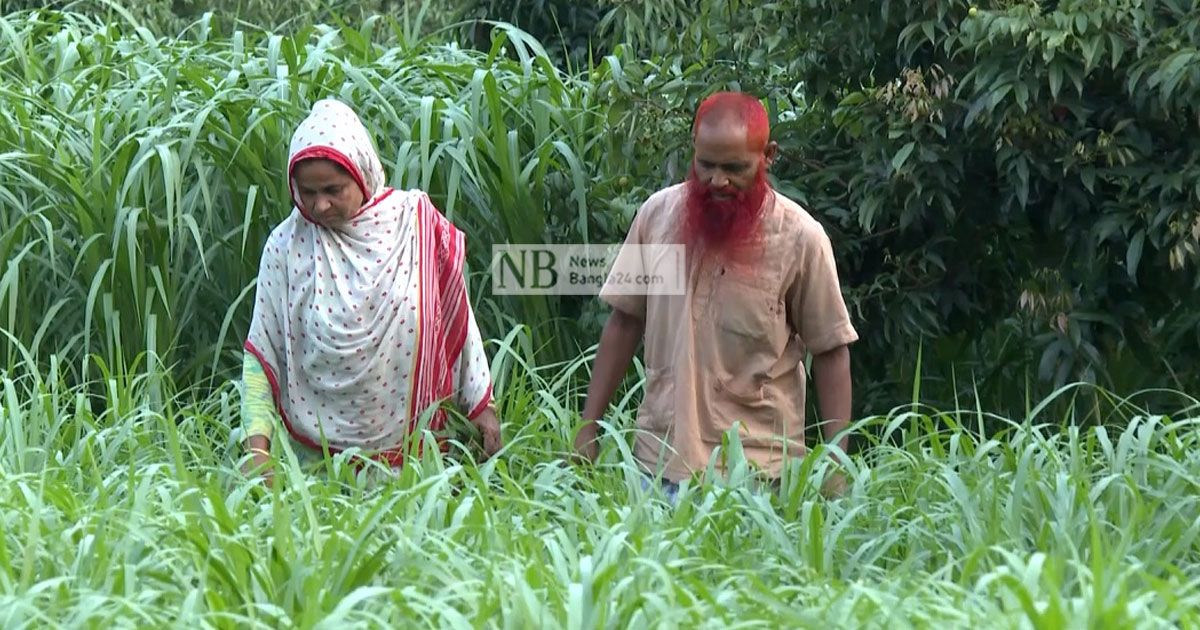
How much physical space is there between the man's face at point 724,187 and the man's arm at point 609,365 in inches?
10.3

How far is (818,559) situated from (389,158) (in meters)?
2.35

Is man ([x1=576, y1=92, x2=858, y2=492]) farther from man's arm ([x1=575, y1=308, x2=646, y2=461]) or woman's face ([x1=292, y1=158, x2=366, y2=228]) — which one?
woman's face ([x1=292, y1=158, x2=366, y2=228])

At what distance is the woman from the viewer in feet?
11.5

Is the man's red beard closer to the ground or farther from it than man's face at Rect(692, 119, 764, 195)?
closer to the ground

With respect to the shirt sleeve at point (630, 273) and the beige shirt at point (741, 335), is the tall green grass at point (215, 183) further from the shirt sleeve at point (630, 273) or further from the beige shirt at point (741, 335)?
the beige shirt at point (741, 335)

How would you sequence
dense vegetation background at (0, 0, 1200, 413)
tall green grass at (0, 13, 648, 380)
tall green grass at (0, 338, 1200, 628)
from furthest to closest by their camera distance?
tall green grass at (0, 13, 648, 380) → dense vegetation background at (0, 0, 1200, 413) → tall green grass at (0, 338, 1200, 628)

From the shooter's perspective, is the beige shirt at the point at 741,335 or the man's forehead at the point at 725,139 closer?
the man's forehead at the point at 725,139

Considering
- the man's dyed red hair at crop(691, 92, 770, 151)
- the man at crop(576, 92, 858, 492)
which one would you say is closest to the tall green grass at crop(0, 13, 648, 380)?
the man at crop(576, 92, 858, 492)

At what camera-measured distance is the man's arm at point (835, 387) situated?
11.6ft

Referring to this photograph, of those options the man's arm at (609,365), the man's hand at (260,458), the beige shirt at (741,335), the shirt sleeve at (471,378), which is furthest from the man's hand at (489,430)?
the man's hand at (260,458)

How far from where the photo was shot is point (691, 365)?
3.46 m

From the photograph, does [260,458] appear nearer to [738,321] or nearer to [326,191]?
[326,191]

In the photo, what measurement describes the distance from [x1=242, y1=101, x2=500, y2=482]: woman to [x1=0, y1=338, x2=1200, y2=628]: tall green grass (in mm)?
122

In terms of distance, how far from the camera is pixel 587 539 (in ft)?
10.1
